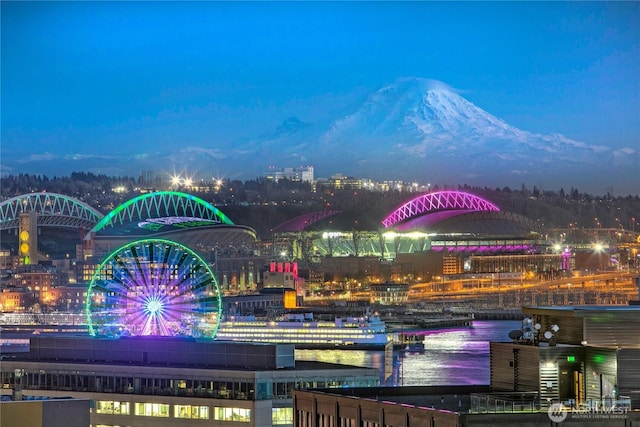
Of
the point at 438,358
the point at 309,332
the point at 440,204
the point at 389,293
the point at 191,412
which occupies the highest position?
the point at 440,204

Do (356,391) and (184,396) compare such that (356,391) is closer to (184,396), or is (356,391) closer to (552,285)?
(184,396)

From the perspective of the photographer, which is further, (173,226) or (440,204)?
(440,204)

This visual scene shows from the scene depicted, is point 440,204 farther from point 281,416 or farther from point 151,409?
point 281,416

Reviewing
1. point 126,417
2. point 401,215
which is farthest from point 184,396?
point 401,215

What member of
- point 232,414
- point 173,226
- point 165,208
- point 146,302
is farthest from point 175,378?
point 165,208

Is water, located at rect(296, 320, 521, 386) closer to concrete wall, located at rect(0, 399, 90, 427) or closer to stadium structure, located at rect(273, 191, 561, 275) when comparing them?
concrete wall, located at rect(0, 399, 90, 427)

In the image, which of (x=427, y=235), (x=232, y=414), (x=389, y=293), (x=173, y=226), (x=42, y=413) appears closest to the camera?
(x=42, y=413)

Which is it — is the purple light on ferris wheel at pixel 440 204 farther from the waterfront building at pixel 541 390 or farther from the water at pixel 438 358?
the waterfront building at pixel 541 390

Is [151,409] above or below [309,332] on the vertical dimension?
below
